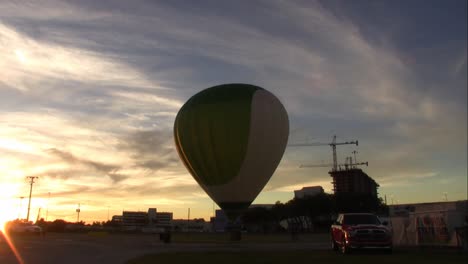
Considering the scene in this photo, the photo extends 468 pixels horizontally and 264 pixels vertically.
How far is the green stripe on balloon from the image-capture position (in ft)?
136

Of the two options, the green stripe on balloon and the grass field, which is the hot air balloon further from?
the grass field

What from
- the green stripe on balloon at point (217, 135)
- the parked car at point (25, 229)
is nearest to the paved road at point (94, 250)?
the green stripe on balloon at point (217, 135)

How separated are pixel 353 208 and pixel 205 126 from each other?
4040 inches

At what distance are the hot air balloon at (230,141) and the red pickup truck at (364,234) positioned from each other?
17078 millimetres

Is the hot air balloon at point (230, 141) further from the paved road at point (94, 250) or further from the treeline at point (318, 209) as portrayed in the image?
the treeline at point (318, 209)

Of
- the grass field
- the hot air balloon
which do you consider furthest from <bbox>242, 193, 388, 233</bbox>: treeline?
the hot air balloon

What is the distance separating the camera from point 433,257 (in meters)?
21.7

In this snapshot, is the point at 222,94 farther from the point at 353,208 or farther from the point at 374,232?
the point at 353,208

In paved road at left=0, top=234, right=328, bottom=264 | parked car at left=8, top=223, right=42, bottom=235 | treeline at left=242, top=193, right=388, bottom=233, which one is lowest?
paved road at left=0, top=234, right=328, bottom=264

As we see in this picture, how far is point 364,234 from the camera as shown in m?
24.3

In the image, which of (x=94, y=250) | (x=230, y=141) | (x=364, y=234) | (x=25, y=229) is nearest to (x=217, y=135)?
(x=230, y=141)

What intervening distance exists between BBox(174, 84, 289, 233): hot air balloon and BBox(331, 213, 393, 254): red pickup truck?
56.0ft

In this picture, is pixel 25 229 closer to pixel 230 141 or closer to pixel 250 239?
pixel 250 239

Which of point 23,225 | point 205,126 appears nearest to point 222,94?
point 205,126
